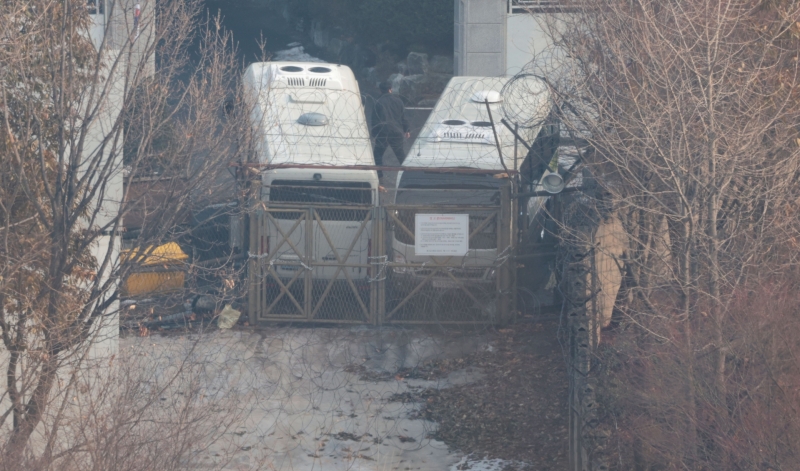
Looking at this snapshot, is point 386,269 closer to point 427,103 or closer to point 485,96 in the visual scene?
point 485,96

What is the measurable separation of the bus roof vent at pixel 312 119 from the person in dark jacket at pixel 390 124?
1597 mm

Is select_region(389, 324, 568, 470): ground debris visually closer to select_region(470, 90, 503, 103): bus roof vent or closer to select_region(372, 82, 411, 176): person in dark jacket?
select_region(470, 90, 503, 103): bus roof vent

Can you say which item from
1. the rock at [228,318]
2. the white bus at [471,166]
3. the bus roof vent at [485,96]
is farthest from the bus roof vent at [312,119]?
the rock at [228,318]

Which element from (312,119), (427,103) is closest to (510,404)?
(312,119)

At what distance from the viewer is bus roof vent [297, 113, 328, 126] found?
1287cm

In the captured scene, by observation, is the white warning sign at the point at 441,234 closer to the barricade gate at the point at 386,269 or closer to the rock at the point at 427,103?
the barricade gate at the point at 386,269

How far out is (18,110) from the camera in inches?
275

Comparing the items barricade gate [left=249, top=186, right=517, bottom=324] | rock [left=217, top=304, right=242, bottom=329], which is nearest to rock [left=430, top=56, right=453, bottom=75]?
barricade gate [left=249, top=186, right=517, bottom=324]

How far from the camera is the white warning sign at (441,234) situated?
11.5 metres

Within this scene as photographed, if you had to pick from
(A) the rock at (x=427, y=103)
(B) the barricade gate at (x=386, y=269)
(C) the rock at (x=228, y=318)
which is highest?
(A) the rock at (x=427, y=103)

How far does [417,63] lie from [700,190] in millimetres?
18984

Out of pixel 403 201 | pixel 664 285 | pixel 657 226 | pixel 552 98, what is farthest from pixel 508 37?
pixel 664 285

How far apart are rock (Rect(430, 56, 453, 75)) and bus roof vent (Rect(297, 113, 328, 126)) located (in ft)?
41.6

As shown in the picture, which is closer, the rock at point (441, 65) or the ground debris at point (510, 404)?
the ground debris at point (510, 404)
